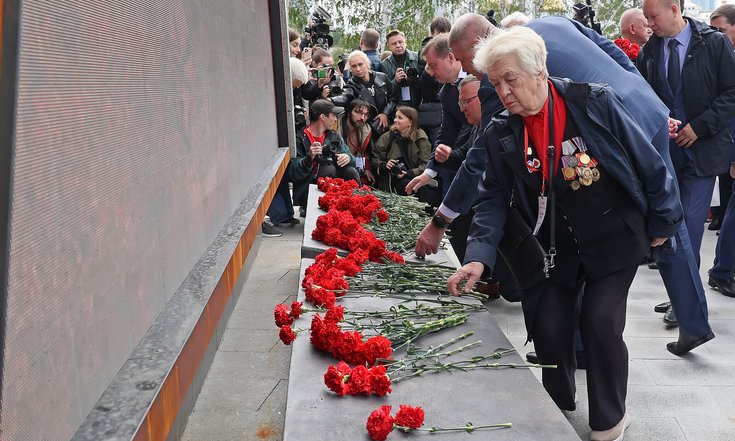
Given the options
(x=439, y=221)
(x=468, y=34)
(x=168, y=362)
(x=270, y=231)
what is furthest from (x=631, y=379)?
(x=270, y=231)

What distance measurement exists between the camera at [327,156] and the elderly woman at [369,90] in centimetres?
87

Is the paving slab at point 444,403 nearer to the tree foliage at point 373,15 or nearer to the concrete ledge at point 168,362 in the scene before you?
the concrete ledge at point 168,362

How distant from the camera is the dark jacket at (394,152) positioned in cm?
907

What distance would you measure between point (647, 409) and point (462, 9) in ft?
99.5

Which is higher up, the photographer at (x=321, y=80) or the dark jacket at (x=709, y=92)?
the dark jacket at (x=709, y=92)

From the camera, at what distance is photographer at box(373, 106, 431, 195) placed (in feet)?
29.5

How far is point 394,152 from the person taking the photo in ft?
30.0

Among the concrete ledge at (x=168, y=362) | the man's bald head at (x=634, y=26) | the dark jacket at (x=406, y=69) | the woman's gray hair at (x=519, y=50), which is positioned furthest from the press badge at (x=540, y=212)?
the dark jacket at (x=406, y=69)

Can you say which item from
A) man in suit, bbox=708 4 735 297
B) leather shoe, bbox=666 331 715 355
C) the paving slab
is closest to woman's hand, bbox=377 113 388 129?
man in suit, bbox=708 4 735 297

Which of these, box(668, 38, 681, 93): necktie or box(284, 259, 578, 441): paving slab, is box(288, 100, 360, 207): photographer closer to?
box(668, 38, 681, 93): necktie

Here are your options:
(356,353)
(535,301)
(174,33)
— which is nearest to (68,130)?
(174,33)

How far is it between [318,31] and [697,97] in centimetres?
679

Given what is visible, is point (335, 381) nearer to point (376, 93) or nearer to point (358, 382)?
point (358, 382)

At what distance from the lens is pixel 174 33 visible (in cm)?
194
